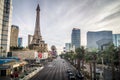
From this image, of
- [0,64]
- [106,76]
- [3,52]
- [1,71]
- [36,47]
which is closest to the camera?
[106,76]

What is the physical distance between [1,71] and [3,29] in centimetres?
4237

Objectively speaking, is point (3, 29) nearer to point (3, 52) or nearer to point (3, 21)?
point (3, 21)

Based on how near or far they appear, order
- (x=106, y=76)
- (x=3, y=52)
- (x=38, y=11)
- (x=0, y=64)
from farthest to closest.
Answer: (x=38, y=11)
(x=3, y=52)
(x=0, y=64)
(x=106, y=76)

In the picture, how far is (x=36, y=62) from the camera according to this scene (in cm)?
11200

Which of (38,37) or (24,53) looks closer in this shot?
(24,53)

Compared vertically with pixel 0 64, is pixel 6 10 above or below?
above

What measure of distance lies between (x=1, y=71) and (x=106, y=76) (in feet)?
131

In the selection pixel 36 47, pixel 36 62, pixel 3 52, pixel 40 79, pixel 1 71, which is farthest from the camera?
pixel 36 47

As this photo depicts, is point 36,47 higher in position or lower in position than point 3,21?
lower

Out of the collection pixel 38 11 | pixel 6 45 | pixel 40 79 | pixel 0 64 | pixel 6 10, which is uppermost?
pixel 38 11

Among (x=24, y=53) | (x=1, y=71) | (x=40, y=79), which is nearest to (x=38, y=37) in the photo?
(x=24, y=53)

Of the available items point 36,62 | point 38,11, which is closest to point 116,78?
point 36,62

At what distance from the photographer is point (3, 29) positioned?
10081 centimetres

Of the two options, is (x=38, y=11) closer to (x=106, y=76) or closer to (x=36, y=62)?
(x=36, y=62)
